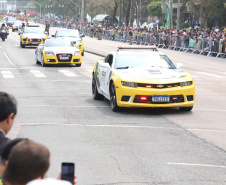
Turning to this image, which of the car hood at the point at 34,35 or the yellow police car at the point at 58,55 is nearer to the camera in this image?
the yellow police car at the point at 58,55

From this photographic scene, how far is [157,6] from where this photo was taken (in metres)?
117

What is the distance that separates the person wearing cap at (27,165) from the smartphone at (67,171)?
4.9 inches

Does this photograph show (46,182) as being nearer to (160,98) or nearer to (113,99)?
(160,98)

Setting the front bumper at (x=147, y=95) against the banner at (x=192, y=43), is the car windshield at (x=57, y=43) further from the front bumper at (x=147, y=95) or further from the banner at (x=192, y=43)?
the front bumper at (x=147, y=95)

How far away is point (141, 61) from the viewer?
573 inches

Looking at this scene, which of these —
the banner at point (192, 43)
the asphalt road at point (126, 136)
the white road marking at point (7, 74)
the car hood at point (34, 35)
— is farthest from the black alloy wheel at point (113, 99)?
the car hood at point (34, 35)

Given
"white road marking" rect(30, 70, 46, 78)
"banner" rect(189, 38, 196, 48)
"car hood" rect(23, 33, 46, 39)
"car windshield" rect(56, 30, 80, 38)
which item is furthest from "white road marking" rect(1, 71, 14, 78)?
"car hood" rect(23, 33, 46, 39)

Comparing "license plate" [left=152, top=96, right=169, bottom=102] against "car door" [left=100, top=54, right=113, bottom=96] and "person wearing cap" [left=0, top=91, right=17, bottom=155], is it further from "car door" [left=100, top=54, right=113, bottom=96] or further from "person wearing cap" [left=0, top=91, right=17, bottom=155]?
"person wearing cap" [left=0, top=91, right=17, bottom=155]

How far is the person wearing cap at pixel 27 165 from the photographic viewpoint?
302cm

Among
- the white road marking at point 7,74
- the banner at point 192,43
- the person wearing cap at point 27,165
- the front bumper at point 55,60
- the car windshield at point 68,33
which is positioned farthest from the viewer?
the banner at point 192,43

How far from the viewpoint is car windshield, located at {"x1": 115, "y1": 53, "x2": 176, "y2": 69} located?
14.4 m

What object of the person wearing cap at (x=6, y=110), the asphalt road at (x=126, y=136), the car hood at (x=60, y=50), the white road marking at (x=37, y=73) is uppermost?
the person wearing cap at (x=6, y=110)

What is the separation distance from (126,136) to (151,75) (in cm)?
322

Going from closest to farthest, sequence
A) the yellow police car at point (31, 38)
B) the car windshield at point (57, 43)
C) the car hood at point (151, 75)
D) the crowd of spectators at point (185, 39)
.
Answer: the car hood at point (151, 75) → the car windshield at point (57, 43) → the crowd of spectators at point (185, 39) → the yellow police car at point (31, 38)
